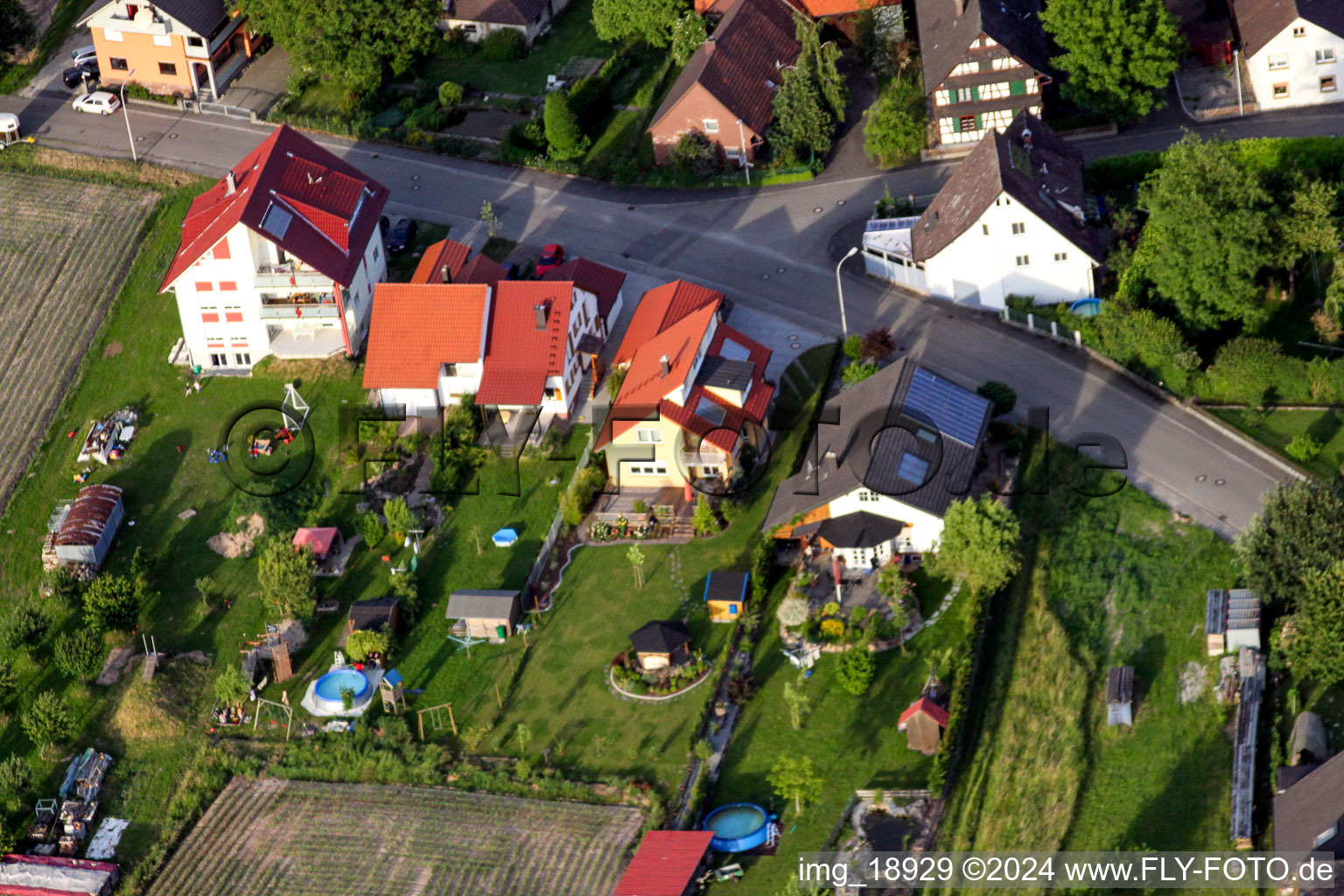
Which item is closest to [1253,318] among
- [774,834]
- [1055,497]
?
[1055,497]

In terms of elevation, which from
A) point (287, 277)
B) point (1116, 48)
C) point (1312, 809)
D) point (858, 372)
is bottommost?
point (858, 372)

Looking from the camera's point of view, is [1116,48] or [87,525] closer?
[87,525]

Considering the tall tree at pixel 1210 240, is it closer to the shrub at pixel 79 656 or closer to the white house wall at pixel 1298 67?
the white house wall at pixel 1298 67

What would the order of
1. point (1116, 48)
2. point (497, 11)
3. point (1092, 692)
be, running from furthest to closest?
point (497, 11) → point (1116, 48) → point (1092, 692)

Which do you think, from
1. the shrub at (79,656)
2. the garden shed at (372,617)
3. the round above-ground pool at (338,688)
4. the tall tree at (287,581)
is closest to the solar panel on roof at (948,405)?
the garden shed at (372,617)

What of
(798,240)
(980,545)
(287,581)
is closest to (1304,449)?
(980,545)

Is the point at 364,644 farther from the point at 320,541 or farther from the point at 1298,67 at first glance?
the point at 1298,67
